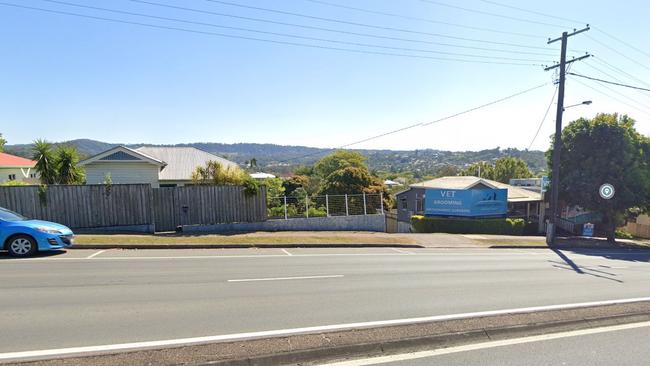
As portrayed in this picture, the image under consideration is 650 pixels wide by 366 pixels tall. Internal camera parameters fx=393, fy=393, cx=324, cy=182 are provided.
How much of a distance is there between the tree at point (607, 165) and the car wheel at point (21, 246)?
87.1 ft

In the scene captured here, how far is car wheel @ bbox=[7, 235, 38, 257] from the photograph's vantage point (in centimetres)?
1048

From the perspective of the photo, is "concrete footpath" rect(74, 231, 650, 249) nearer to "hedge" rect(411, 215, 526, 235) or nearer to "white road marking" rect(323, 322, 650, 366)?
"hedge" rect(411, 215, 526, 235)

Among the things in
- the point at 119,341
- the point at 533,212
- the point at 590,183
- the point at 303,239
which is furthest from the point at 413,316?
the point at 533,212

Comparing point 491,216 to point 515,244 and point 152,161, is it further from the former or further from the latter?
point 152,161

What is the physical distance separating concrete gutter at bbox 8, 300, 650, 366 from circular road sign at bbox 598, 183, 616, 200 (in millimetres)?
19652

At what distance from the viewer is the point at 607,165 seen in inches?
906

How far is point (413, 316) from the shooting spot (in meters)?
6.26

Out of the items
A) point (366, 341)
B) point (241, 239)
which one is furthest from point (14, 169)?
point (366, 341)

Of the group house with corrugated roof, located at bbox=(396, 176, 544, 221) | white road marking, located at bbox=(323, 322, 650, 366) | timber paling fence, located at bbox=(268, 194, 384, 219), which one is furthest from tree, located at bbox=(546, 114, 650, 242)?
white road marking, located at bbox=(323, 322, 650, 366)

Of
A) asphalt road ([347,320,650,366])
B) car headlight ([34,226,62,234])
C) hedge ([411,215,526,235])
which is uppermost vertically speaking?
car headlight ([34,226,62,234])

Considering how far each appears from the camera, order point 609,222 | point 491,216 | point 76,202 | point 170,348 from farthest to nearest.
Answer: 1. point 491,216
2. point 609,222
3. point 76,202
4. point 170,348

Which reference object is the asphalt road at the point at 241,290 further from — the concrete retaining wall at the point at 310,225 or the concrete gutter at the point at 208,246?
the concrete retaining wall at the point at 310,225

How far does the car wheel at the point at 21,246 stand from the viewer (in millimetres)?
10484

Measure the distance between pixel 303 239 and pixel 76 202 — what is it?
373 inches
